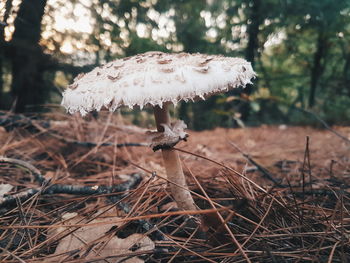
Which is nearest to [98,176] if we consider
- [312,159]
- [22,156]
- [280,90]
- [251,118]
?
[22,156]

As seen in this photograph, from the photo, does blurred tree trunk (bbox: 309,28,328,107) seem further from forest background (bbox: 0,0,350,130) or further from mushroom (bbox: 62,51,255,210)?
mushroom (bbox: 62,51,255,210)

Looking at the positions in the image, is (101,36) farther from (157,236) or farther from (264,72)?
(264,72)

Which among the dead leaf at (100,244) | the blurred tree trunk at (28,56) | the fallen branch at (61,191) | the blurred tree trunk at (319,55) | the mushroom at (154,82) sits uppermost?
the blurred tree trunk at (319,55)

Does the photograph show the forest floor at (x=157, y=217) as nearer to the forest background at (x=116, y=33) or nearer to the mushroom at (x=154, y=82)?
the mushroom at (x=154, y=82)

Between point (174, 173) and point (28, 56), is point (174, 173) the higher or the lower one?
the lower one

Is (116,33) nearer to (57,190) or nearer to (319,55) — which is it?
(57,190)

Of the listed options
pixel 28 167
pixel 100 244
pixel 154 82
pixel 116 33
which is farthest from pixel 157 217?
pixel 116 33

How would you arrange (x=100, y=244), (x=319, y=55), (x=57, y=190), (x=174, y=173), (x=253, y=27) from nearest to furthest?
(x=100, y=244)
(x=174, y=173)
(x=57, y=190)
(x=253, y=27)
(x=319, y=55)

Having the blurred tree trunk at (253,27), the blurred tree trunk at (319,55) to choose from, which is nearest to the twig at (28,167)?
the blurred tree trunk at (253,27)
